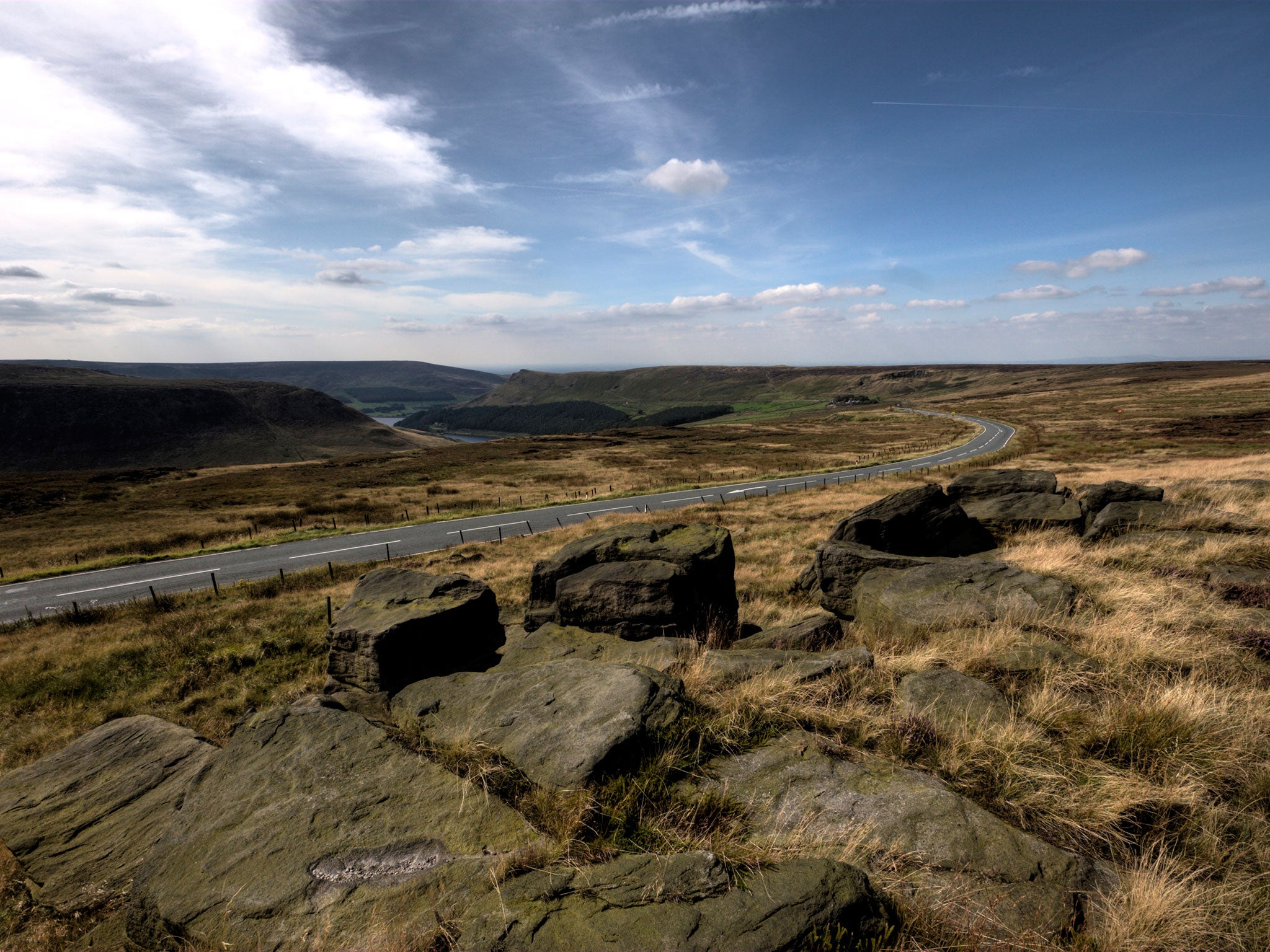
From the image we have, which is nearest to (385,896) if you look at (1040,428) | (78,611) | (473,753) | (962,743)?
(473,753)

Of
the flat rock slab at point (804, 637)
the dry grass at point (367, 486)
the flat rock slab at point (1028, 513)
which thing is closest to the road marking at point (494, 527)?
the dry grass at point (367, 486)

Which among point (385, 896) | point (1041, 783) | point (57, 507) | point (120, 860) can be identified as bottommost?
point (57, 507)

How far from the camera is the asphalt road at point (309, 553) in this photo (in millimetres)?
27766

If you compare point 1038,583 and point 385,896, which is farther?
point 1038,583

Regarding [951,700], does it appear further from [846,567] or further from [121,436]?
[121,436]

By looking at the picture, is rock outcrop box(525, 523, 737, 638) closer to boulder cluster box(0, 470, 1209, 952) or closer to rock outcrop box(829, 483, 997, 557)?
boulder cluster box(0, 470, 1209, 952)

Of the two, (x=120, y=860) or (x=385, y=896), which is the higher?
(x=385, y=896)

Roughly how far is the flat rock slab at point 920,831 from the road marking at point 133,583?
1382 inches

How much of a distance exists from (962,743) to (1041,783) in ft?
2.14

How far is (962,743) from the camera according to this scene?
214 inches

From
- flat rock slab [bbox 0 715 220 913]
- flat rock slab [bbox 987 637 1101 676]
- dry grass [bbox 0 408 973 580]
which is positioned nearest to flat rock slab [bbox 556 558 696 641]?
flat rock slab [bbox 987 637 1101 676]

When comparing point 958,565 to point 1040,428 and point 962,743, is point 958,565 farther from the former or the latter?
point 1040,428

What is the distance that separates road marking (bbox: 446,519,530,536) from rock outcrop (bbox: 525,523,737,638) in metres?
27.6

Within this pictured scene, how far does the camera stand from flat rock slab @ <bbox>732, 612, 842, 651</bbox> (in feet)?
31.2
